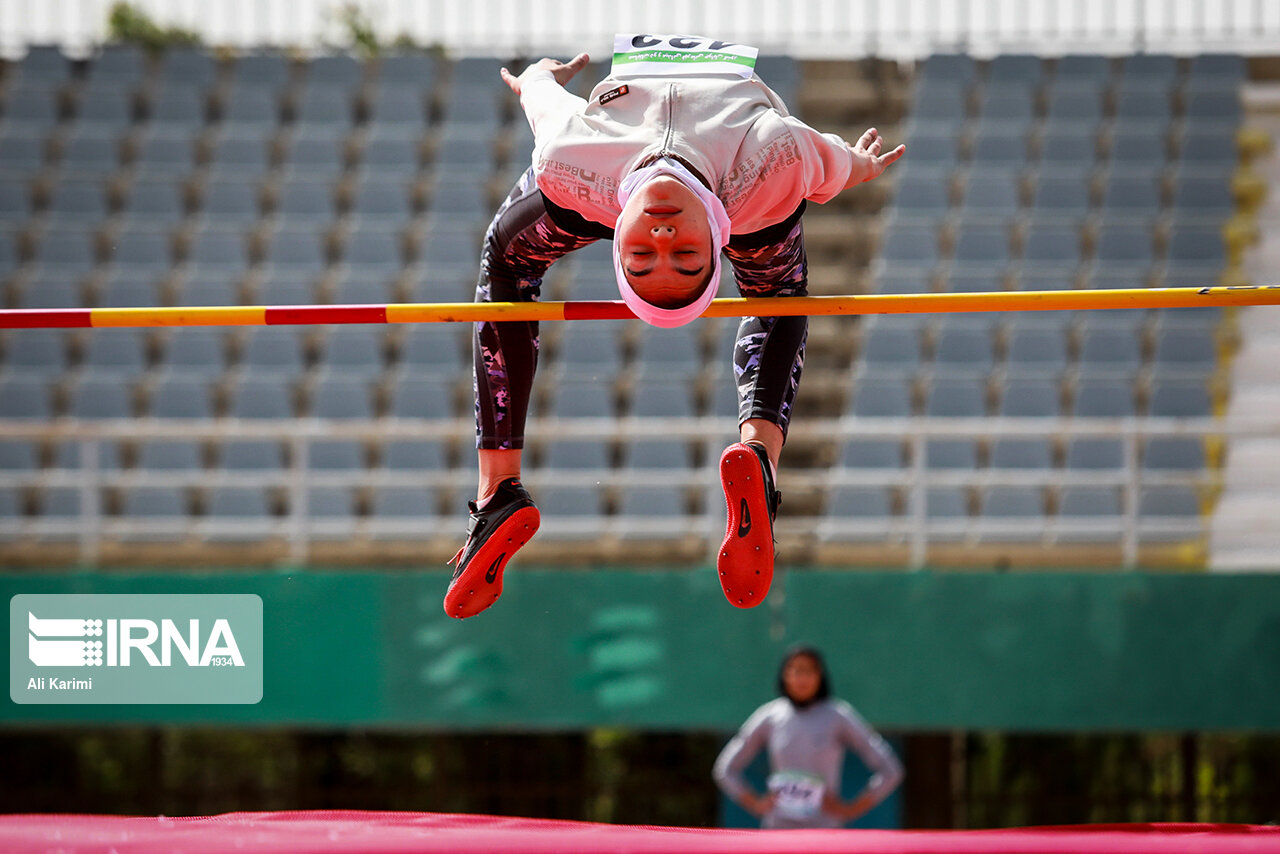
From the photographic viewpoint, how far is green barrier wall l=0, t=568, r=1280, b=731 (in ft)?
16.3

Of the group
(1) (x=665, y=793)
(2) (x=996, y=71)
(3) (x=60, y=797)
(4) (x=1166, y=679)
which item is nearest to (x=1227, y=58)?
(2) (x=996, y=71)

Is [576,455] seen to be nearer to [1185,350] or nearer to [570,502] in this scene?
[570,502]

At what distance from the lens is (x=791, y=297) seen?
2576 mm

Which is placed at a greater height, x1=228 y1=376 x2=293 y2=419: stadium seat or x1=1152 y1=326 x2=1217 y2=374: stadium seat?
→ x1=1152 y1=326 x2=1217 y2=374: stadium seat

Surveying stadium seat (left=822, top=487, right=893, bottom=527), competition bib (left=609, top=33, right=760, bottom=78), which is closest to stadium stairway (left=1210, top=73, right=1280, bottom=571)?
stadium seat (left=822, top=487, right=893, bottom=527)

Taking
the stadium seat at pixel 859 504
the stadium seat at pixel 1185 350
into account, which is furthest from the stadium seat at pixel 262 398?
the stadium seat at pixel 1185 350

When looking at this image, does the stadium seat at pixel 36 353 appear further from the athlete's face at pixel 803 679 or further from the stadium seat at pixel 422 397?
the athlete's face at pixel 803 679

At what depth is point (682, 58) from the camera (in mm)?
2473

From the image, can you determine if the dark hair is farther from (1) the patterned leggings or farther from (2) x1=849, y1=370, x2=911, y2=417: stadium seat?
(2) x1=849, y1=370, x2=911, y2=417: stadium seat

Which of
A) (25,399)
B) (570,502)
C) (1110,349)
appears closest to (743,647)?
(570,502)

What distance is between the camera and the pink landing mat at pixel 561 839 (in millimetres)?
2086

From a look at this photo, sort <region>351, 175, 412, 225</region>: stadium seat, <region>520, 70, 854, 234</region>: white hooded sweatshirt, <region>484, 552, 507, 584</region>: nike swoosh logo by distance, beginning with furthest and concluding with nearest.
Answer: <region>351, 175, 412, 225</region>: stadium seat < <region>484, 552, 507, 584</region>: nike swoosh logo < <region>520, 70, 854, 234</region>: white hooded sweatshirt

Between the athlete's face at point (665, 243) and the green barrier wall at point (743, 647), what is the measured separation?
2.86 meters

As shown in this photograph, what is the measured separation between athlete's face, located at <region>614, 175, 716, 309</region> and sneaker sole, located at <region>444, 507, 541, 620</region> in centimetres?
61
